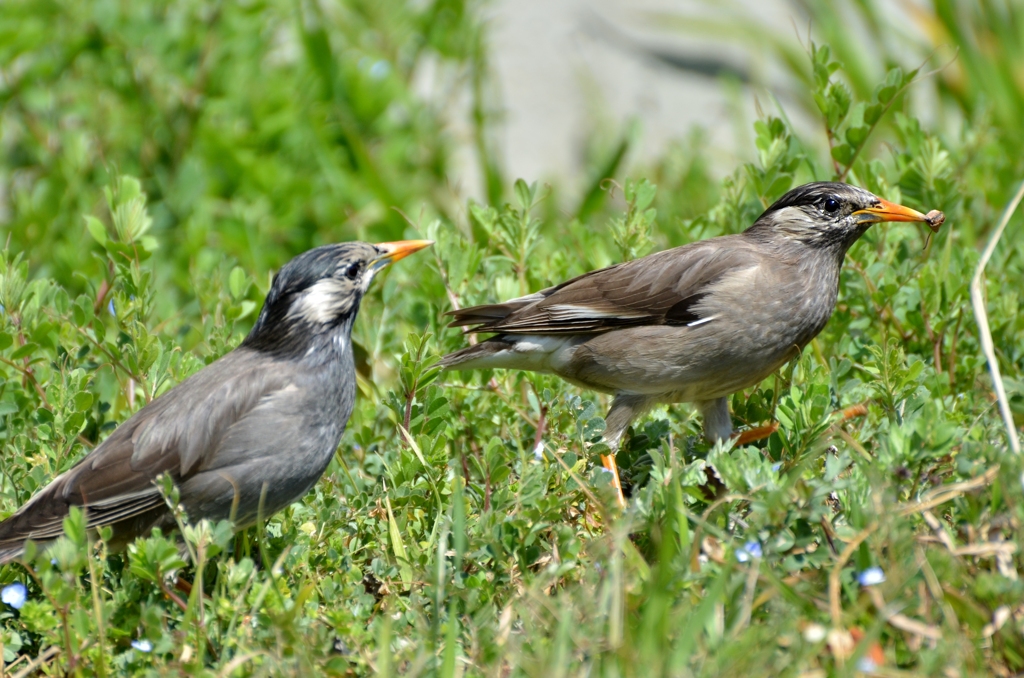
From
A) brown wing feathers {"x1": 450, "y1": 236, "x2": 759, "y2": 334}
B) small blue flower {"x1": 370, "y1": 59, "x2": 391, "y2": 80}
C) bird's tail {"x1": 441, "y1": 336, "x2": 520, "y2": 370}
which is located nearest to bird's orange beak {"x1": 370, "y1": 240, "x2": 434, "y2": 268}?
brown wing feathers {"x1": 450, "y1": 236, "x2": 759, "y2": 334}

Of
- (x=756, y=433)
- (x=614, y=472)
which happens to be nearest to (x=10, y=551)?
(x=614, y=472)

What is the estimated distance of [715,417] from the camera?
4.32 meters

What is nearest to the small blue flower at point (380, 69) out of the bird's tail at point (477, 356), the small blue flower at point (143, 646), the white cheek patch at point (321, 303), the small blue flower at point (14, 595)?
the bird's tail at point (477, 356)

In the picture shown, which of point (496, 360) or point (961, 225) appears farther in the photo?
point (961, 225)

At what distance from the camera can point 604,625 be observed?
2725 mm

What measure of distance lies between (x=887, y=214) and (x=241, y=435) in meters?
2.50

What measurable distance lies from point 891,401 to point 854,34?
616cm

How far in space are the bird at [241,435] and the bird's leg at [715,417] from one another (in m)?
1.42

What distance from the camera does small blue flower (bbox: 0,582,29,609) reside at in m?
3.23

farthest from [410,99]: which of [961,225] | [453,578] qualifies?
[453,578]

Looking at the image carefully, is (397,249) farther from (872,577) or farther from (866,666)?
(866,666)

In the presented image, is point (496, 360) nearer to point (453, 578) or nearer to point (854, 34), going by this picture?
point (453, 578)

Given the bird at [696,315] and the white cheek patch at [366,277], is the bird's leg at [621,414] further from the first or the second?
the white cheek patch at [366,277]

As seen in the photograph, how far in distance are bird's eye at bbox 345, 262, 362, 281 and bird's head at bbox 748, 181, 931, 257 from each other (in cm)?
164
